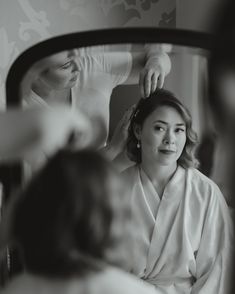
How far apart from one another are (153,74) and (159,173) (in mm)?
107

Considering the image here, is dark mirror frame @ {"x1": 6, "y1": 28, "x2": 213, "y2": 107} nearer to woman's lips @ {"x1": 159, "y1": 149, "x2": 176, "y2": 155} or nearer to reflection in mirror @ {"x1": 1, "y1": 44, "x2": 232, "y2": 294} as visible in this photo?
reflection in mirror @ {"x1": 1, "y1": 44, "x2": 232, "y2": 294}

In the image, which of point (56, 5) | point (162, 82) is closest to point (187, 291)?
point (162, 82)

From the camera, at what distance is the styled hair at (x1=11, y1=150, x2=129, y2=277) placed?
33cm

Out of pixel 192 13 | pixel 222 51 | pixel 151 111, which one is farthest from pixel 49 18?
pixel 222 51

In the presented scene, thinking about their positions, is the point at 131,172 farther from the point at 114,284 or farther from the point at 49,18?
the point at 49,18

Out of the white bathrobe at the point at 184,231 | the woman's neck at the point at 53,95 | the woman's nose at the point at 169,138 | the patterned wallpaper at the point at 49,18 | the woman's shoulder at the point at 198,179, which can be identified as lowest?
the white bathrobe at the point at 184,231

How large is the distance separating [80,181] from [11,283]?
3.7 inches

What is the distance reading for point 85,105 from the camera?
17.4 inches

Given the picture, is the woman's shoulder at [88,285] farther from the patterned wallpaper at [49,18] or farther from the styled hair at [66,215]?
the patterned wallpaper at [49,18]

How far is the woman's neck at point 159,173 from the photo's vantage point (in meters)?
0.53

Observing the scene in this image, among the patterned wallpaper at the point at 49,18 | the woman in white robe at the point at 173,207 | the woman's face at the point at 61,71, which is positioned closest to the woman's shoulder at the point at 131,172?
the woman in white robe at the point at 173,207

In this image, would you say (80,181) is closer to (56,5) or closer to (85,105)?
(85,105)

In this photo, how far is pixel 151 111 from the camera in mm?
507

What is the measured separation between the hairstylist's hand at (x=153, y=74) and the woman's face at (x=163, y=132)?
0.08 ft
